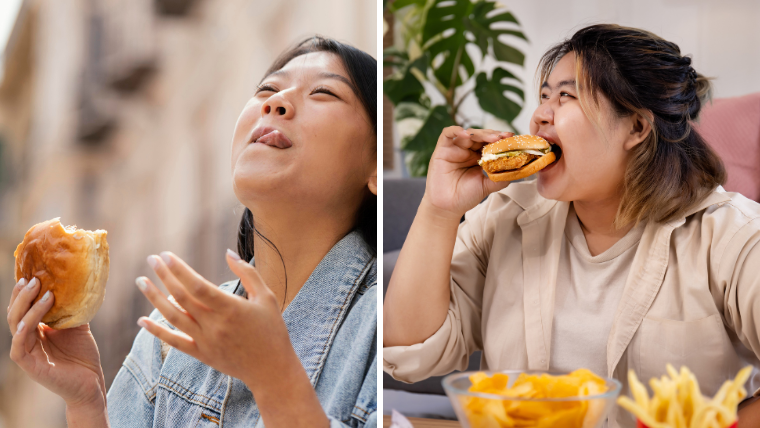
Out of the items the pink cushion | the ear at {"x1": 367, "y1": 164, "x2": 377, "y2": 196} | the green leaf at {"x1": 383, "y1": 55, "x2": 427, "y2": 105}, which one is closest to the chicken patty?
the ear at {"x1": 367, "y1": 164, "x2": 377, "y2": 196}

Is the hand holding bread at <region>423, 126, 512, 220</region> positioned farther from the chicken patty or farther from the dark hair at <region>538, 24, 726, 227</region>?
the dark hair at <region>538, 24, 726, 227</region>

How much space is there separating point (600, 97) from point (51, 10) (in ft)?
2.98

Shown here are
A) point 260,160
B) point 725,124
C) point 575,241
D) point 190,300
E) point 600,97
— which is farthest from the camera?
point 725,124

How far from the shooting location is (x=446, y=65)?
2.23 meters

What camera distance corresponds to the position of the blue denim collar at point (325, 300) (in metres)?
0.65

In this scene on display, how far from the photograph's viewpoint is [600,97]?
37.2 inches

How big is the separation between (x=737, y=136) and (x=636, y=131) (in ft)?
2.51

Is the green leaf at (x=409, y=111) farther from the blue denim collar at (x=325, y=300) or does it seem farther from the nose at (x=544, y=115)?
the blue denim collar at (x=325, y=300)

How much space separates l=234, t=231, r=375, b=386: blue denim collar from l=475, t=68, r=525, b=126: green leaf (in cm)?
159

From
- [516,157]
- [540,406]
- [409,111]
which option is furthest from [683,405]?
[409,111]

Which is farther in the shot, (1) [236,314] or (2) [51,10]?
(2) [51,10]

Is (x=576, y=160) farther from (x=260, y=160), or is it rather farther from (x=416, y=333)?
(x=260, y=160)

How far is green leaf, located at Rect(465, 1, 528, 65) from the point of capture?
6.83 feet

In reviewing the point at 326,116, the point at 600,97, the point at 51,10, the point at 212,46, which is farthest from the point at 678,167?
the point at 51,10
